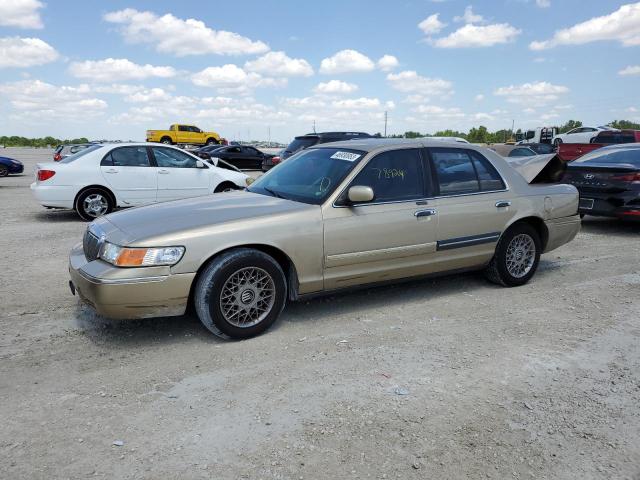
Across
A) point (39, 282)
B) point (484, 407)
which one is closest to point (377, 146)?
point (484, 407)

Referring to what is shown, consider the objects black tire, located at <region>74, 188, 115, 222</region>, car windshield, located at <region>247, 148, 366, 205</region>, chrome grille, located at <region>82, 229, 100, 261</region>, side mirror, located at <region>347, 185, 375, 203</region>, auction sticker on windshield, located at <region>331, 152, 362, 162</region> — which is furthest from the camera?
black tire, located at <region>74, 188, 115, 222</region>

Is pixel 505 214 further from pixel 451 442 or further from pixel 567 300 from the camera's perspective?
pixel 451 442

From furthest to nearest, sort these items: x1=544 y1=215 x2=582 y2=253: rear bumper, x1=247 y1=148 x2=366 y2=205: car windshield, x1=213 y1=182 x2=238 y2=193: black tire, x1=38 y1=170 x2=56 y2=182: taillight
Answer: x1=213 y1=182 x2=238 y2=193: black tire, x1=38 y1=170 x2=56 y2=182: taillight, x1=544 y1=215 x2=582 y2=253: rear bumper, x1=247 y1=148 x2=366 y2=205: car windshield

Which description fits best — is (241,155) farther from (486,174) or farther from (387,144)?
(387,144)

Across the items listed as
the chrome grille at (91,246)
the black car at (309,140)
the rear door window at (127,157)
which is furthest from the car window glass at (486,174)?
the black car at (309,140)

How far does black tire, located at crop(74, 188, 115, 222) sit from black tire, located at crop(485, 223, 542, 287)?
7449mm

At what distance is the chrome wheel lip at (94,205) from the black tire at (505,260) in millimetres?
7453

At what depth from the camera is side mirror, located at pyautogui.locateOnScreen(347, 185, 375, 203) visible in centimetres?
433

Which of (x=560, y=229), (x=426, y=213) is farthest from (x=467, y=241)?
(x=560, y=229)

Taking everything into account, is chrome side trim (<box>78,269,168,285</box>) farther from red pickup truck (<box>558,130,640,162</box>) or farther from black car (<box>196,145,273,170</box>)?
black car (<box>196,145,273,170</box>)

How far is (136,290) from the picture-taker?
3.78 metres

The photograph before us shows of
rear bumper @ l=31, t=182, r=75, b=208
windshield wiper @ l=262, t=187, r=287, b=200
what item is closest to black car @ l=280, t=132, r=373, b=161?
rear bumper @ l=31, t=182, r=75, b=208

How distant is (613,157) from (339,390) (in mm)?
8203

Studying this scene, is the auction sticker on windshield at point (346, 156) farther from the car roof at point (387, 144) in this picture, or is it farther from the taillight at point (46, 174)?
the taillight at point (46, 174)
